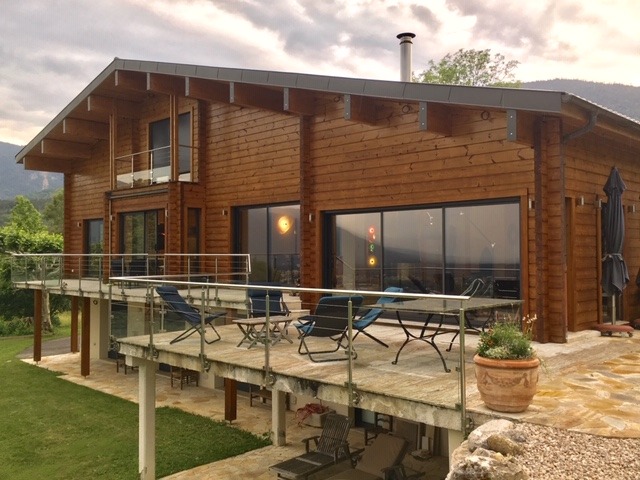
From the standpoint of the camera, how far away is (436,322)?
31.6 feet

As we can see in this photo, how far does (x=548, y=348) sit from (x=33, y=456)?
30.4ft

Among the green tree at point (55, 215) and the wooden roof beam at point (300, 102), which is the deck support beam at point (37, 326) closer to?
the wooden roof beam at point (300, 102)

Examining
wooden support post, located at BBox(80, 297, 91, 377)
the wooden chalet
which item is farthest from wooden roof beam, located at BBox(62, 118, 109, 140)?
wooden support post, located at BBox(80, 297, 91, 377)

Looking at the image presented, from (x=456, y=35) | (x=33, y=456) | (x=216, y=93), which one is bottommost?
(x=33, y=456)

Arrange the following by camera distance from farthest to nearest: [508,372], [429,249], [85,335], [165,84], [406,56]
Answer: [85,335]
[165,84]
[406,56]
[429,249]
[508,372]

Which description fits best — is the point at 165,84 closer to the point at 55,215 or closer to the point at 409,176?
the point at 409,176

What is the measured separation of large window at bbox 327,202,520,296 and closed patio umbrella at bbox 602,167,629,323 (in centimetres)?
159

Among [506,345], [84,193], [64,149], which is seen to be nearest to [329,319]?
[506,345]

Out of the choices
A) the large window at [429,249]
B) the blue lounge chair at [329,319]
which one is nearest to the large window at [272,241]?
the large window at [429,249]

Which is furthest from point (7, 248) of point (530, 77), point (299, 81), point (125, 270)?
point (530, 77)

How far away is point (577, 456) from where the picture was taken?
12.7ft

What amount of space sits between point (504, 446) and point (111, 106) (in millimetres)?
15835

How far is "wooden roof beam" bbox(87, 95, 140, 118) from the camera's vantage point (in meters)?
16.5

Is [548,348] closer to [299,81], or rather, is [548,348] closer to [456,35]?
[299,81]
